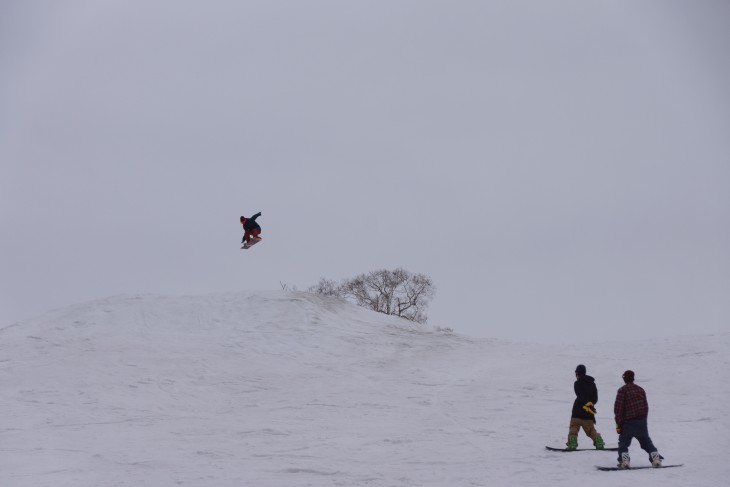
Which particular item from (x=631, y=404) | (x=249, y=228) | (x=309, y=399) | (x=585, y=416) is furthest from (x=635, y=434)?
(x=249, y=228)

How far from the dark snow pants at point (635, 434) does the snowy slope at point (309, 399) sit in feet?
1.78

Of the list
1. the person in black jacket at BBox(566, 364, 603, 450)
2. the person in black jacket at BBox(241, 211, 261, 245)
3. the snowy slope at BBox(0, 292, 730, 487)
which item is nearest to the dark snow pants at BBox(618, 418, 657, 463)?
the snowy slope at BBox(0, 292, 730, 487)

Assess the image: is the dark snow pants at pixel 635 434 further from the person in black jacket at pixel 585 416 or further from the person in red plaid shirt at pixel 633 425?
the person in black jacket at pixel 585 416

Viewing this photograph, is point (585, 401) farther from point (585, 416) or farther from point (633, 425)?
point (633, 425)

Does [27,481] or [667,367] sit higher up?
[667,367]

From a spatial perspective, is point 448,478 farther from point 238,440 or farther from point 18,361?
point 18,361

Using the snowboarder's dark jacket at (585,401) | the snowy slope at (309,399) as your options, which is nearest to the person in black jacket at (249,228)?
the snowy slope at (309,399)

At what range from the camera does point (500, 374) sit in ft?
74.5

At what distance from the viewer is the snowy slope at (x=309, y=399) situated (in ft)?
43.2

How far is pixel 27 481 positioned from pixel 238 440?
4.33 metres

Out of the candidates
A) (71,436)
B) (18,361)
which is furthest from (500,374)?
(18,361)

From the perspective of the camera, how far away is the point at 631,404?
12.7 meters

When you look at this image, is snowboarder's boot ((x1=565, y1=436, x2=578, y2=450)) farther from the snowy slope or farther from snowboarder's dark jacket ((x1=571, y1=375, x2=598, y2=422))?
snowboarder's dark jacket ((x1=571, y1=375, x2=598, y2=422))

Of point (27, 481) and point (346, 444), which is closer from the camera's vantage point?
point (27, 481)
